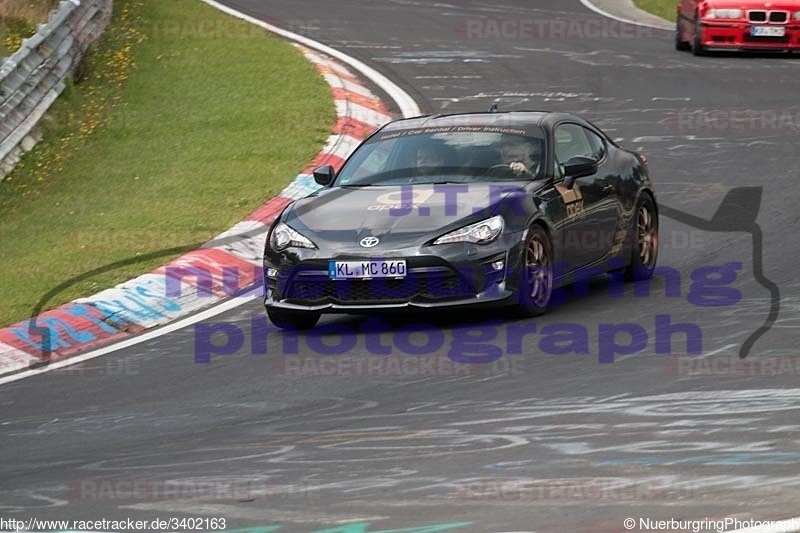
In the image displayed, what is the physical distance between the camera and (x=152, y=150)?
16.9 m

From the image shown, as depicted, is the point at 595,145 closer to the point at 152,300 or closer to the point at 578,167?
the point at 578,167

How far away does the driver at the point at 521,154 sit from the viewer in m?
10.7

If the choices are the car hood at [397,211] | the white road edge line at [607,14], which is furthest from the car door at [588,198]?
the white road edge line at [607,14]

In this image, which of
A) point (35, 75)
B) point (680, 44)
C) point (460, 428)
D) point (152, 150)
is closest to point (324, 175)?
point (460, 428)

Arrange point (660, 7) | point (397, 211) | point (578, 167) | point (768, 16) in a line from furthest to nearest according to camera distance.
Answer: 1. point (660, 7)
2. point (768, 16)
3. point (578, 167)
4. point (397, 211)

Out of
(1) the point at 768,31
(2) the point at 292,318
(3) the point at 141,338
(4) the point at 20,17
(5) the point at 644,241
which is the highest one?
(4) the point at 20,17

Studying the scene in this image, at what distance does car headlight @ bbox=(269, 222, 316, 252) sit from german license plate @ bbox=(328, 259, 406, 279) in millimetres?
276

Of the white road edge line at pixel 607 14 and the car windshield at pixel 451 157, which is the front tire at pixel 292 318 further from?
the white road edge line at pixel 607 14

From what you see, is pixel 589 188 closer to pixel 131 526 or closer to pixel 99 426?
pixel 99 426

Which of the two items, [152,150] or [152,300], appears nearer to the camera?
[152,300]

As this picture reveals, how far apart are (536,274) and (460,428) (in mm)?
3058

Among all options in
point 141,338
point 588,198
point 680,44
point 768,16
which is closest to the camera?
point 141,338

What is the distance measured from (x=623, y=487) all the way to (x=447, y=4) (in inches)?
972

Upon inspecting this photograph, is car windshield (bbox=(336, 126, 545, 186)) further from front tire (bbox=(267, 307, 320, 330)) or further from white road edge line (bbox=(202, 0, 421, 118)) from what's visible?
white road edge line (bbox=(202, 0, 421, 118))
